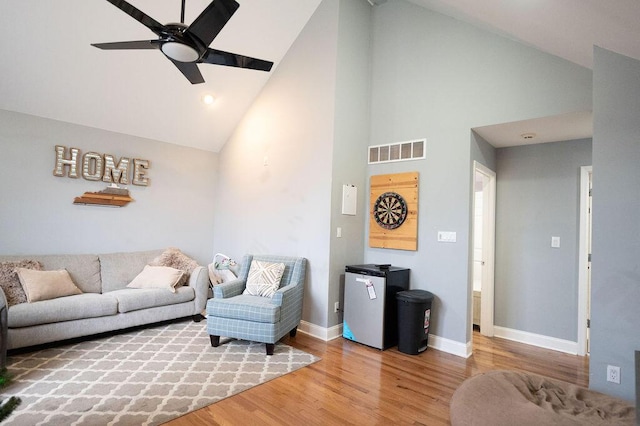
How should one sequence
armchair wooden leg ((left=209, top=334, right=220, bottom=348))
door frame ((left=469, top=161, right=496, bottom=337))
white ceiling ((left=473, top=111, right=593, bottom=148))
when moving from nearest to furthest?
white ceiling ((left=473, top=111, right=593, bottom=148)), armchair wooden leg ((left=209, top=334, right=220, bottom=348)), door frame ((left=469, top=161, right=496, bottom=337))

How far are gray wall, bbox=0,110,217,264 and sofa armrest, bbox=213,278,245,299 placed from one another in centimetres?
175

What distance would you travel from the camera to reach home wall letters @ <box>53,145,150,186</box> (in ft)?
13.5

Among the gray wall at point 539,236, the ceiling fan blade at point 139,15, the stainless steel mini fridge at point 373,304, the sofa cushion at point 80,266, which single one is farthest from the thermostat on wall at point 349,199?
the sofa cushion at point 80,266

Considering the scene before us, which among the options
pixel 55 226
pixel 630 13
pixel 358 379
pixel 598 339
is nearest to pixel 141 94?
pixel 55 226

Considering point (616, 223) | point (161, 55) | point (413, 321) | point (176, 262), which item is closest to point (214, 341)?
point (176, 262)

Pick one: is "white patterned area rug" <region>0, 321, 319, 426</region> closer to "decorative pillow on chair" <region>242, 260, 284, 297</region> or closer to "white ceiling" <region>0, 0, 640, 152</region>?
"decorative pillow on chair" <region>242, 260, 284, 297</region>

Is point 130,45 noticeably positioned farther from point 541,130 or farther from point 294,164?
point 541,130

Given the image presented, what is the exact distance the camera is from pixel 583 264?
12.0ft

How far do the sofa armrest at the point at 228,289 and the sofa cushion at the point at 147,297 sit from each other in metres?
0.73

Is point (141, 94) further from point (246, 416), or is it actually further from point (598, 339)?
point (598, 339)

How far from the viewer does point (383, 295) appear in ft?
11.8

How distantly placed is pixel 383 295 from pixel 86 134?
13.5 feet

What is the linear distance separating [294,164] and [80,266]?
2.79m

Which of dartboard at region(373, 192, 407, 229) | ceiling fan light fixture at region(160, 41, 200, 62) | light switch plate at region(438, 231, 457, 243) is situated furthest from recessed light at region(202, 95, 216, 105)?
light switch plate at region(438, 231, 457, 243)
